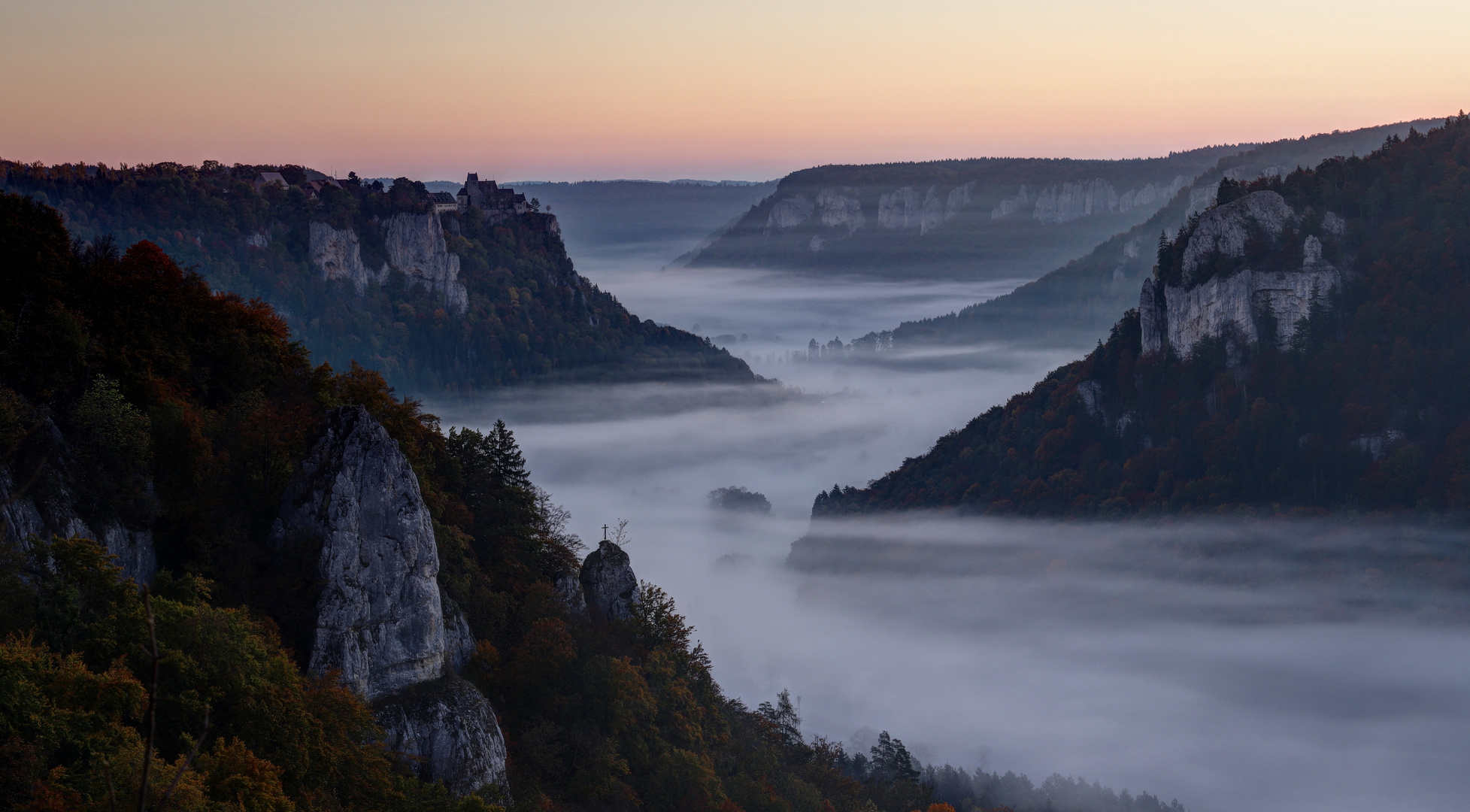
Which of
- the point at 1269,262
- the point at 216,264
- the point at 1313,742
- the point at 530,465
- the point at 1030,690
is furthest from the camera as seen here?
the point at 530,465

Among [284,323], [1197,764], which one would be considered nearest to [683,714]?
[284,323]

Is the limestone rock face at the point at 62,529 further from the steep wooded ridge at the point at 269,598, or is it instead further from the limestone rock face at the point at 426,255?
the limestone rock face at the point at 426,255

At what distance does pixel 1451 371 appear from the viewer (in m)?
98.3

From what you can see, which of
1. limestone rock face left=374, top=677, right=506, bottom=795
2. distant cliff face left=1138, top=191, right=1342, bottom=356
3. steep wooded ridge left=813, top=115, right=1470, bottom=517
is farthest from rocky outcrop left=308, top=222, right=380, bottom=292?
limestone rock face left=374, top=677, right=506, bottom=795

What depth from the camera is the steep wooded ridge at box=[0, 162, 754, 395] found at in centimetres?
13675

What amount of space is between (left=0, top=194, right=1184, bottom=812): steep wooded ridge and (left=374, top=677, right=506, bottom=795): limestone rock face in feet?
0.25

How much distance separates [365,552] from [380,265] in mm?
136241

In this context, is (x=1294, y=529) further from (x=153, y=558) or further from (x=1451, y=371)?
(x=153, y=558)

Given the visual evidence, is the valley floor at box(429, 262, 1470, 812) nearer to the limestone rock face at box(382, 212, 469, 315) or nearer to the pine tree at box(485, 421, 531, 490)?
the limestone rock face at box(382, 212, 469, 315)

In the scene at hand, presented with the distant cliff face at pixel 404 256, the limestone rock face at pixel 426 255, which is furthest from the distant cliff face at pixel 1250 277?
the distant cliff face at pixel 404 256

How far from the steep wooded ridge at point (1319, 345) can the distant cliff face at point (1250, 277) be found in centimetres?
14

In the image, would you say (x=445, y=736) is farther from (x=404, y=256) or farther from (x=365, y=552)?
(x=404, y=256)

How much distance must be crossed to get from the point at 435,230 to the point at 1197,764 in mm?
118213

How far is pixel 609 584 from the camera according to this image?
45562 mm
